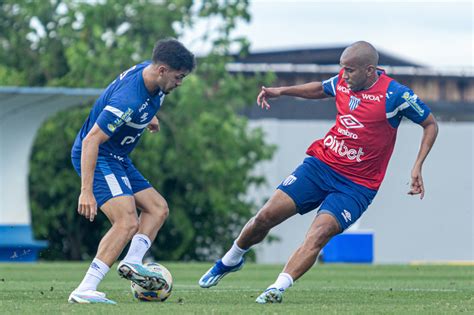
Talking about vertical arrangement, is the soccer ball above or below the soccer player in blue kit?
below

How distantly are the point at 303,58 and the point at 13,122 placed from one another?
96.4 ft

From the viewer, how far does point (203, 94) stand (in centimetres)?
3256

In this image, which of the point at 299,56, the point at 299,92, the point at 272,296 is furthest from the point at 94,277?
the point at 299,56

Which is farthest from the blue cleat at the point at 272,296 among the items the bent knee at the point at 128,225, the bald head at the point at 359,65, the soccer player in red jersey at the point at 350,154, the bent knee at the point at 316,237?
the bald head at the point at 359,65

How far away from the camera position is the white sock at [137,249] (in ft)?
33.0

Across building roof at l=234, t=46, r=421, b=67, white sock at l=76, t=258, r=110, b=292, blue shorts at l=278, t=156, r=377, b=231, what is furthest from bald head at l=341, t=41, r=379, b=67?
building roof at l=234, t=46, r=421, b=67

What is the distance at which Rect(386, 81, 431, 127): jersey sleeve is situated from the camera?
10.5 meters

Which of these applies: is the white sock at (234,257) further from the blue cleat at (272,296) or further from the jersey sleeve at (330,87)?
the jersey sleeve at (330,87)

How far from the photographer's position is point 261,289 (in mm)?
13141

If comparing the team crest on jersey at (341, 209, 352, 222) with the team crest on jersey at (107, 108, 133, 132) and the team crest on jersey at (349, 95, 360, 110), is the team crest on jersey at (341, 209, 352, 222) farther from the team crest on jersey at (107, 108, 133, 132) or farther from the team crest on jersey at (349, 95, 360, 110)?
A: the team crest on jersey at (107, 108, 133, 132)

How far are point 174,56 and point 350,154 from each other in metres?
1.85

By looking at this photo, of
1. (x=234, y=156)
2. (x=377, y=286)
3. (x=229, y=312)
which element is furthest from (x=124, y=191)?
(x=234, y=156)

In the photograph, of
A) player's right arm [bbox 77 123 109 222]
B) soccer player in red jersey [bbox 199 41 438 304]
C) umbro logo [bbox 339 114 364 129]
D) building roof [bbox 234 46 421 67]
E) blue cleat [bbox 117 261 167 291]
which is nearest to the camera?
player's right arm [bbox 77 123 109 222]

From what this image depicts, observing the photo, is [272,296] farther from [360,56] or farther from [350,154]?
[360,56]
